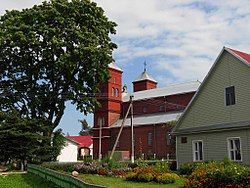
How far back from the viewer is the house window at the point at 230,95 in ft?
80.1

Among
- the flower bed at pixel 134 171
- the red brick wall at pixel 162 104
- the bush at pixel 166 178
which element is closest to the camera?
the bush at pixel 166 178

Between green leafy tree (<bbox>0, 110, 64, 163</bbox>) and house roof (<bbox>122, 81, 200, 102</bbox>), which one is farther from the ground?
house roof (<bbox>122, 81, 200, 102</bbox>)

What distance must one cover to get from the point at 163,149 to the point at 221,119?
3637 centimetres

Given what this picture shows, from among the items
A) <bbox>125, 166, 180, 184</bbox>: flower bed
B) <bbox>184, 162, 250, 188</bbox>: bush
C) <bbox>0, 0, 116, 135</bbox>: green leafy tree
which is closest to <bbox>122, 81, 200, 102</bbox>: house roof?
<bbox>0, 0, 116, 135</bbox>: green leafy tree

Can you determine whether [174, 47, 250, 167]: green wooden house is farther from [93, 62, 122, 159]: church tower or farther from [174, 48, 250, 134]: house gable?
[93, 62, 122, 159]: church tower

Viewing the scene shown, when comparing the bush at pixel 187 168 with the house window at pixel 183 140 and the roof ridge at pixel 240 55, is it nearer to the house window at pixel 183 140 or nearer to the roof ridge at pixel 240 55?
the house window at pixel 183 140

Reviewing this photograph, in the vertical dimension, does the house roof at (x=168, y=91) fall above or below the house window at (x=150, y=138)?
above

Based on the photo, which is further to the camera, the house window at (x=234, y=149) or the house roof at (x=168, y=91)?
the house roof at (x=168, y=91)

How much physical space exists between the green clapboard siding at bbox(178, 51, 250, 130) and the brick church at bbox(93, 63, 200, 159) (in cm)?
3088

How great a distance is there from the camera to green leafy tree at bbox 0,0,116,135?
38281 mm

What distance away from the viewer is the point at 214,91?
2589 cm

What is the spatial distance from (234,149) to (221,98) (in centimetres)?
348

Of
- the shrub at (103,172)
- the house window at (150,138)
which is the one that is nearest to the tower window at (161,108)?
the house window at (150,138)

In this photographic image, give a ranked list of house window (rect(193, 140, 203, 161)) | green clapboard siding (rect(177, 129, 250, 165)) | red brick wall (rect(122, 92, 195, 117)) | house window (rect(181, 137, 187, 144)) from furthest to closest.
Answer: red brick wall (rect(122, 92, 195, 117)), house window (rect(181, 137, 187, 144)), house window (rect(193, 140, 203, 161)), green clapboard siding (rect(177, 129, 250, 165))
